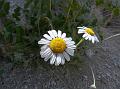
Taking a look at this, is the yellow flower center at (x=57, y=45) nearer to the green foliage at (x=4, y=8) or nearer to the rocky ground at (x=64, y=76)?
the rocky ground at (x=64, y=76)

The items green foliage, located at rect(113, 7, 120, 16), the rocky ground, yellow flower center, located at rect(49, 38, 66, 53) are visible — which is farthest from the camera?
green foliage, located at rect(113, 7, 120, 16)

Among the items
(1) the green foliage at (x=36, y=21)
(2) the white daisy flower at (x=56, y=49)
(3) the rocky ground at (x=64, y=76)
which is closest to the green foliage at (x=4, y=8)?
(1) the green foliage at (x=36, y=21)

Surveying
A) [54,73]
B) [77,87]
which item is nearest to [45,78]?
[54,73]

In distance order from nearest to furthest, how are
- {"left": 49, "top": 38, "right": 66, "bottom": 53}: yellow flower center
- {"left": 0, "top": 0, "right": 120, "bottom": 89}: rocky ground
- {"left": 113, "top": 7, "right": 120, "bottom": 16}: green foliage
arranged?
1. {"left": 49, "top": 38, "right": 66, "bottom": 53}: yellow flower center
2. {"left": 0, "top": 0, "right": 120, "bottom": 89}: rocky ground
3. {"left": 113, "top": 7, "right": 120, "bottom": 16}: green foliage

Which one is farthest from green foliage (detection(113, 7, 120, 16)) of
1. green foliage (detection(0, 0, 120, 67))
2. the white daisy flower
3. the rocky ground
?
the white daisy flower

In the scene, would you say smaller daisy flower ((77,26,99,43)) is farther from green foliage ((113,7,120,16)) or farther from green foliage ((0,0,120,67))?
green foliage ((113,7,120,16))

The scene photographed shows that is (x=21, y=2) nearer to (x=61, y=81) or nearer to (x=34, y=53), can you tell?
(x=34, y=53)
